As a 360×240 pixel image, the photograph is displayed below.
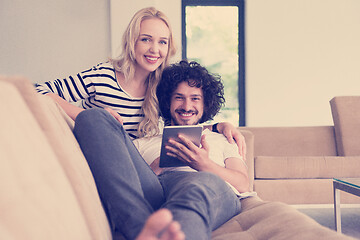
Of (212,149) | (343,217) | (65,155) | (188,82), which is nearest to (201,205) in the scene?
(65,155)

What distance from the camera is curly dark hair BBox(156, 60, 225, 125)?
194cm

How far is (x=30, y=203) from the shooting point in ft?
2.14

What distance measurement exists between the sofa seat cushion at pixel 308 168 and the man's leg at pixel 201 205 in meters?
1.87

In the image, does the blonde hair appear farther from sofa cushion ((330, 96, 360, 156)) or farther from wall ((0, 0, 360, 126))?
wall ((0, 0, 360, 126))

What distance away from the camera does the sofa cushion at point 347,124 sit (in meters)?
3.46

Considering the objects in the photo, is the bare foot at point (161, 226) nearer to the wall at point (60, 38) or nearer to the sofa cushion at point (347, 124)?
the sofa cushion at point (347, 124)

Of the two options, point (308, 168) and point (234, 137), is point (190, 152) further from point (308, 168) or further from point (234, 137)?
point (308, 168)

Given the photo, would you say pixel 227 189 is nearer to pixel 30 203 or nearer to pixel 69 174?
pixel 69 174

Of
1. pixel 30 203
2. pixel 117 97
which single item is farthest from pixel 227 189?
pixel 117 97

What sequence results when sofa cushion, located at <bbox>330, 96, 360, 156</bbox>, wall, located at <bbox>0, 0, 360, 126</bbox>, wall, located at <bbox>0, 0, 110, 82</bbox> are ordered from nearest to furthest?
1. sofa cushion, located at <bbox>330, 96, 360, 156</bbox>
2. wall, located at <bbox>0, 0, 110, 82</bbox>
3. wall, located at <bbox>0, 0, 360, 126</bbox>

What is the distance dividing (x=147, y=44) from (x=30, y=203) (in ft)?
4.58

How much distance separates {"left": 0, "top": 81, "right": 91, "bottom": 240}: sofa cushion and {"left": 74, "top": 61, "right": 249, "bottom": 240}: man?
0.20 m

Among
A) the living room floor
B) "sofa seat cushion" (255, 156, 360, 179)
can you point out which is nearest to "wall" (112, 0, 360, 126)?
the living room floor

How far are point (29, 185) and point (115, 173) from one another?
411 millimetres
